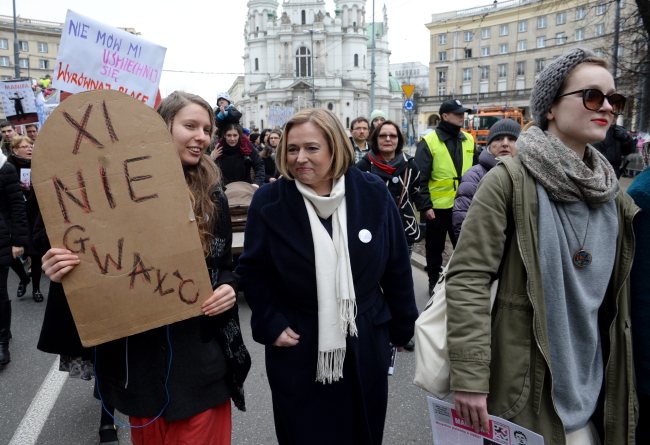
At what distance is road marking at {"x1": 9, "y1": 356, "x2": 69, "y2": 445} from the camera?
126 inches

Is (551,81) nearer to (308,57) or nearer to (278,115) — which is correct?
(278,115)

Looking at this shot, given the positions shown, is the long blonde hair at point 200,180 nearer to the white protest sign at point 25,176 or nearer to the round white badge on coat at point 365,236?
the round white badge on coat at point 365,236

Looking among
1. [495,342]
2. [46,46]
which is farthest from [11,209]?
[46,46]

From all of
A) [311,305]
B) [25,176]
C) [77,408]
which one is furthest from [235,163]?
[311,305]

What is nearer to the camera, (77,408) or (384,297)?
(384,297)

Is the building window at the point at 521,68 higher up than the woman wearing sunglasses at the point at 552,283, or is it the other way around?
the building window at the point at 521,68

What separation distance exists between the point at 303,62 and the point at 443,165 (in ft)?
282

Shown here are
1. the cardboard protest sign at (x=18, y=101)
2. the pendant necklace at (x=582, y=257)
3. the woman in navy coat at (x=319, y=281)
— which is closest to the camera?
the pendant necklace at (x=582, y=257)

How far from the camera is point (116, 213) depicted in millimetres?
1725

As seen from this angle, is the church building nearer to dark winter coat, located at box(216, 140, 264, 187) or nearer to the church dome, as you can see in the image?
the church dome

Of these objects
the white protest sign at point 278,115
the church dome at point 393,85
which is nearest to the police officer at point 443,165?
the white protest sign at point 278,115

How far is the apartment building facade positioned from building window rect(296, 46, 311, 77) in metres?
25.2

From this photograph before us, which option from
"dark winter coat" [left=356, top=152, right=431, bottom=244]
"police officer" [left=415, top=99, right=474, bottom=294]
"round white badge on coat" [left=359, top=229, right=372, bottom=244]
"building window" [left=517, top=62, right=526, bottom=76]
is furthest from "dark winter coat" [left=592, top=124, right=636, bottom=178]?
"building window" [left=517, top=62, right=526, bottom=76]

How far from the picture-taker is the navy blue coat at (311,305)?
211 cm
